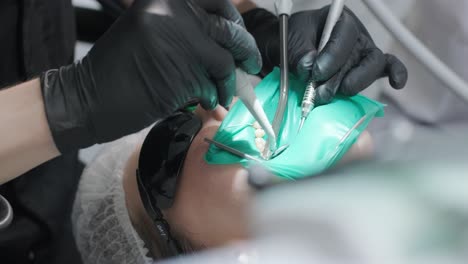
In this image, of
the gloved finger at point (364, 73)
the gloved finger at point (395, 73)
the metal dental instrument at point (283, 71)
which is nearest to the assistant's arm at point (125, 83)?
the metal dental instrument at point (283, 71)

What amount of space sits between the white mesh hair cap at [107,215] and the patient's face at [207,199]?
5.2 inches

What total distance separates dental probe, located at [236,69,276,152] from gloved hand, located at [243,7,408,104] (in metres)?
0.12

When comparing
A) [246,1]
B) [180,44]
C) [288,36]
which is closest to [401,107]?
[246,1]

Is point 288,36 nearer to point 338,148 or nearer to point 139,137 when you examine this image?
point 338,148

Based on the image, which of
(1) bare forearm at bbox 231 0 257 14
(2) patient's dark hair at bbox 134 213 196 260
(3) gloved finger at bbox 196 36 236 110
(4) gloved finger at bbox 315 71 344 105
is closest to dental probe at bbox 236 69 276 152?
(3) gloved finger at bbox 196 36 236 110

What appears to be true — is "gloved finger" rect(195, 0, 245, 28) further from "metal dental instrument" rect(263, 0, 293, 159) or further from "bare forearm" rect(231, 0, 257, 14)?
"bare forearm" rect(231, 0, 257, 14)

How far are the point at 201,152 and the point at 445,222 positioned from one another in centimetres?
52

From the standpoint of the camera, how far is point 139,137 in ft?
3.55

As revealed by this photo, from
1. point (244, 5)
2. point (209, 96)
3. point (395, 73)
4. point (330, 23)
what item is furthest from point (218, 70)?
point (244, 5)

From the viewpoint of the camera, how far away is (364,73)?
2.85 ft

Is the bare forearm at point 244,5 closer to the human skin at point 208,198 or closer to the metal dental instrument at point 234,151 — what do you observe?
the human skin at point 208,198

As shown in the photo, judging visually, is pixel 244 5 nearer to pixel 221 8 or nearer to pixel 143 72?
pixel 221 8

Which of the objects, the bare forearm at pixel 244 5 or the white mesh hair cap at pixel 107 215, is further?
the bare forearm at pixel 244 5

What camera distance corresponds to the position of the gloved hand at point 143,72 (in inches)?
27.2
